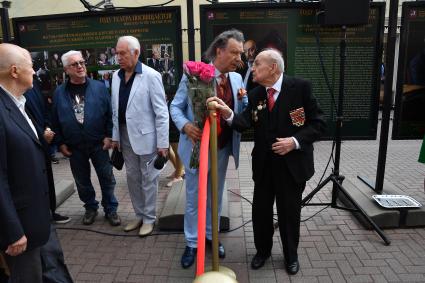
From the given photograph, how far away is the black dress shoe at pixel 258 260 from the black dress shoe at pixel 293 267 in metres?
0.23

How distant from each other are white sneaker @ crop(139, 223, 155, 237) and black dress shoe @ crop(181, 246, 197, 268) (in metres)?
0.71

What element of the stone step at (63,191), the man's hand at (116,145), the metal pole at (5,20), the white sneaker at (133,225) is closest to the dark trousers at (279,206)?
the white sneaker at (133,225)

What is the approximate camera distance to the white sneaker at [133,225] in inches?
159

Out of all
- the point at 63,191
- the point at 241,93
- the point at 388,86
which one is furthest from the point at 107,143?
the point at 388,86

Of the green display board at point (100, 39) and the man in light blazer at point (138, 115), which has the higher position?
the green display board at point (100, 39)

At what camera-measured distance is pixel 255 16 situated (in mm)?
3916

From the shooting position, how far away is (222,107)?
8.28 feet

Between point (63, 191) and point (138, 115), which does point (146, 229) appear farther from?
point (63, 191)

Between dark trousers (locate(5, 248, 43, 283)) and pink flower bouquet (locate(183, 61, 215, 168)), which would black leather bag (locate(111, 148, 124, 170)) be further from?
dark trousers (locate(5, 248, 43, 283))

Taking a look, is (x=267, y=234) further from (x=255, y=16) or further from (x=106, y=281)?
(x=255, y=16)

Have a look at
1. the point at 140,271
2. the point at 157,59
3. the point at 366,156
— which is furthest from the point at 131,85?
the point at 366,156

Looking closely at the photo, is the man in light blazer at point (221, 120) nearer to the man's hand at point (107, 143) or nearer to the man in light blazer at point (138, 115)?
the man in light blazer at point (138, 115)

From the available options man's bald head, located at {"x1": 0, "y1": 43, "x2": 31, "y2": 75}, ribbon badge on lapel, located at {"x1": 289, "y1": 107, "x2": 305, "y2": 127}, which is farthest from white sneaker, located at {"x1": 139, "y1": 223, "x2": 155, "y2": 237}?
man's bald head, located at {"x1": 0, "y1": 43, "x2": 31, "y2": 75}

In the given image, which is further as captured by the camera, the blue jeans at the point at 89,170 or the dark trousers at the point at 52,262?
the blue jeans at the point at 89,170
